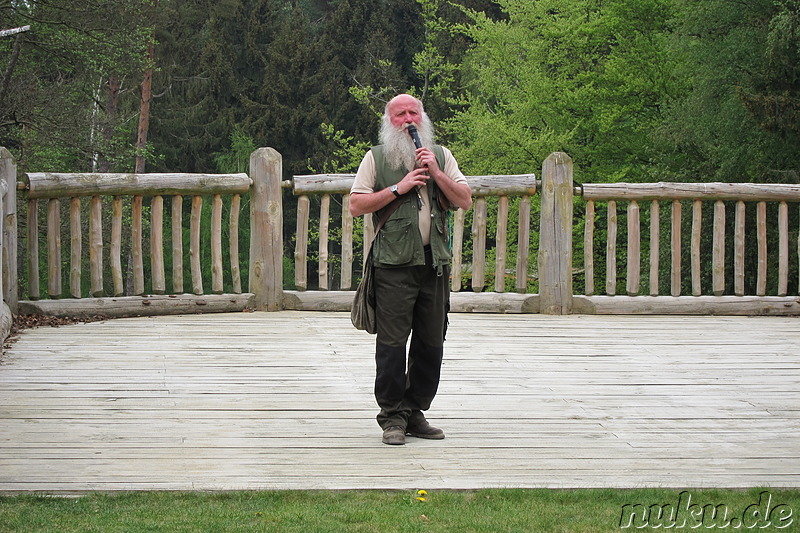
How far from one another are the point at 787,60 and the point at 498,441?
20187 millimetres

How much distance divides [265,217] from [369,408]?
3649 millimetres

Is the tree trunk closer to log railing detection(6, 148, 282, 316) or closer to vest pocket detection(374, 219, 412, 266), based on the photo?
log railing detection(6, 148, 282, 316)

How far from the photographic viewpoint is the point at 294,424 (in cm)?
532

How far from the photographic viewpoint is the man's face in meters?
5.02

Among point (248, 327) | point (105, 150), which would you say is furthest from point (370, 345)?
point (105, 150)

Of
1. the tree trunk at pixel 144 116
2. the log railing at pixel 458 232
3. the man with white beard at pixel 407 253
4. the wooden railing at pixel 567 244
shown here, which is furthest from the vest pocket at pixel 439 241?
the tree trunk at pixel 144 116

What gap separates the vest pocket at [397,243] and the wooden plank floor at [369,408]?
0.84m

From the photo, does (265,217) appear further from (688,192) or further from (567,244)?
(688,192)

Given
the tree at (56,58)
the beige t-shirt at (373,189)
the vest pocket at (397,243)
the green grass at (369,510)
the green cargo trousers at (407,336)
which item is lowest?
the green grass at (369,510)

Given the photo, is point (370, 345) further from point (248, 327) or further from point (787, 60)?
point (787, 60)

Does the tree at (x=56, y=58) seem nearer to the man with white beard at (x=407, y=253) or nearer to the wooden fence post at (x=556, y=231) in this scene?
the wooden fence post at (x=556, y=231)

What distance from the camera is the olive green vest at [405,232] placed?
16.2 ft

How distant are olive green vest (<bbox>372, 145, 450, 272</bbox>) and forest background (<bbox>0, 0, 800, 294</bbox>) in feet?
47.9

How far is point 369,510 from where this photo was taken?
3904 mm
